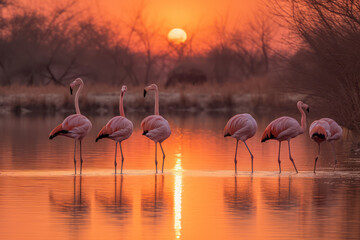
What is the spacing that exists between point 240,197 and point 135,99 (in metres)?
29.8

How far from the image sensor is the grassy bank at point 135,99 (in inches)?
1580

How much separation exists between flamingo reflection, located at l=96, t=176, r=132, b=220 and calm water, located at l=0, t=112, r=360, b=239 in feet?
0.04

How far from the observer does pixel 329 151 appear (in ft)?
63.4

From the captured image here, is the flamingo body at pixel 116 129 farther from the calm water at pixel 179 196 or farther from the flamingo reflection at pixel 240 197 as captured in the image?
the flamingo reflection at pixel 240 197

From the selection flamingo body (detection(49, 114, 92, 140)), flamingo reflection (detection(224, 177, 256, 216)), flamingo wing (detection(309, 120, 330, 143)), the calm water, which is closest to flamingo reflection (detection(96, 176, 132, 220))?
the calm water

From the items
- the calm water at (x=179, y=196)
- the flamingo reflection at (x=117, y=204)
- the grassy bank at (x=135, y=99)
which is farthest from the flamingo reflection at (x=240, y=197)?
the grassy bank at (x=135, y=99)

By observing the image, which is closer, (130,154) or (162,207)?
(162,207)

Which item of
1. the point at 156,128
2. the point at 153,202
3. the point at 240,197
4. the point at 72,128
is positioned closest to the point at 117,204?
the point at 153,202

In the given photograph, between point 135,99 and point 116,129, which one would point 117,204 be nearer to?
point 116,129

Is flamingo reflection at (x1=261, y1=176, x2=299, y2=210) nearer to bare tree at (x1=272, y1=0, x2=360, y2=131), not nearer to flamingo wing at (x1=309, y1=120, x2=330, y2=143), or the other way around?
flamingo wing at (x1=309, y1=120, x2=330, y2=143)

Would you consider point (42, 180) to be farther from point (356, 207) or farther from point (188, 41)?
point (188, 41)

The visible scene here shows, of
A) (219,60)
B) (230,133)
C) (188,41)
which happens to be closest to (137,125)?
(230,133)

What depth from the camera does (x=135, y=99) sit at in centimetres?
4122

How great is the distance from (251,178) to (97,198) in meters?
3.29
